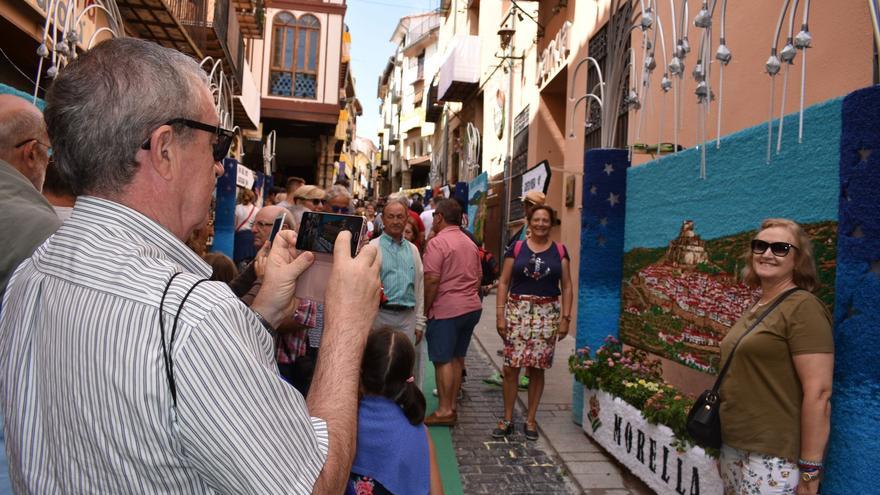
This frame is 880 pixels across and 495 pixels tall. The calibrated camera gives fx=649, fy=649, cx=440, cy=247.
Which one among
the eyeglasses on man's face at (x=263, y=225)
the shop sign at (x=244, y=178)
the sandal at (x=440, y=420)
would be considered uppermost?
the shop sign at (x=244, y=178)

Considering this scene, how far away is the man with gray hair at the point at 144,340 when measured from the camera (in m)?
1.04

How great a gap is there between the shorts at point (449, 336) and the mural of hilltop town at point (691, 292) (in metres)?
1.33

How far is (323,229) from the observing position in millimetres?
1836

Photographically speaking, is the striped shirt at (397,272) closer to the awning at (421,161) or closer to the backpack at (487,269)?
the backpack at (487,269)

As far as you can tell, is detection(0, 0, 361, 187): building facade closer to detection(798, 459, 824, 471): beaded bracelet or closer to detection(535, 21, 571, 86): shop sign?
detection(535, 21, 571, 86): shop sign

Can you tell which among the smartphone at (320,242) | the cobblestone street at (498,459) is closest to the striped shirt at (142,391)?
the smartphone at (320,242)

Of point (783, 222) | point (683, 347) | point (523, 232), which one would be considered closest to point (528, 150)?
point (523, 232)

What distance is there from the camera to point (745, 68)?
5.30 metres

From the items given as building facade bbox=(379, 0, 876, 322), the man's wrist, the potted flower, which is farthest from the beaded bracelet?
the man's wrist

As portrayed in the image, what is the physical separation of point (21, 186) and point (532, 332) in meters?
3.93

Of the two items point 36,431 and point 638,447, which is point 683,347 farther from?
point 36,431

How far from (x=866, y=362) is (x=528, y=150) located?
1091cm

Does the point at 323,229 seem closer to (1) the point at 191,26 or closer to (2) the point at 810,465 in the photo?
(2) the point at 810,465

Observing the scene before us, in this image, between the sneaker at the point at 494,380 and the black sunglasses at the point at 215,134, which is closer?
the black sunglasses at the point at 215,134
